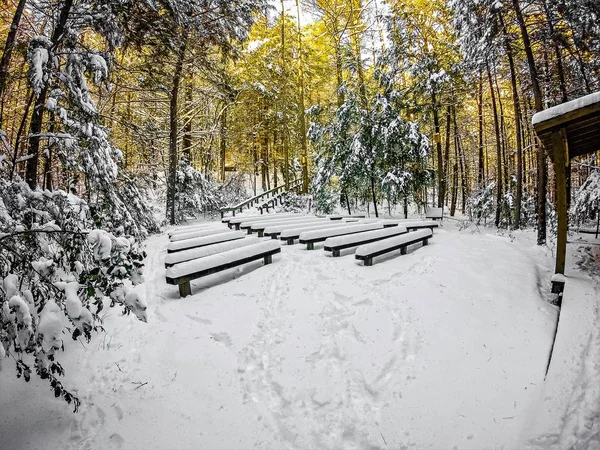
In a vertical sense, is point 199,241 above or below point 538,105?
below

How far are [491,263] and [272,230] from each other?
5.55 meters

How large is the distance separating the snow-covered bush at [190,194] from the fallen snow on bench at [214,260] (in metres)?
8.67

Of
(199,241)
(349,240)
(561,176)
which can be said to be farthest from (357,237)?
(561,176)

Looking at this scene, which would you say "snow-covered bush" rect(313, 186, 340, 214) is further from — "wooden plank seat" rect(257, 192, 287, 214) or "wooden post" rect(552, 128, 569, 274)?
"wooden post" rect(552, 128, 569, 274)

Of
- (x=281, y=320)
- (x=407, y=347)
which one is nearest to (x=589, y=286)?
(x=407, y=347)

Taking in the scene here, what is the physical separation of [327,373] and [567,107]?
530 centimetres

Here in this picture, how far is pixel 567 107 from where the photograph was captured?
460 centimetres

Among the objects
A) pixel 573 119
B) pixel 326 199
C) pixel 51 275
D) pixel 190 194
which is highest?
pixel 573 119

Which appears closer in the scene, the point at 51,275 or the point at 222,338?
the point at 51,275

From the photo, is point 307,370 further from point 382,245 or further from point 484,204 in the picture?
point 484,204

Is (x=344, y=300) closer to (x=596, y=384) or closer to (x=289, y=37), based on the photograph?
(x=596, y=384)

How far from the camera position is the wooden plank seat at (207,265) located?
15.6ft

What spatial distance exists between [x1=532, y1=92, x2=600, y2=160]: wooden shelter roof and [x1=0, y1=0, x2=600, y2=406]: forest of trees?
2406 mm

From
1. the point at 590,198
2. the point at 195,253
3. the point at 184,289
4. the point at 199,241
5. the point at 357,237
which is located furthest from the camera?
the point at 590,198
